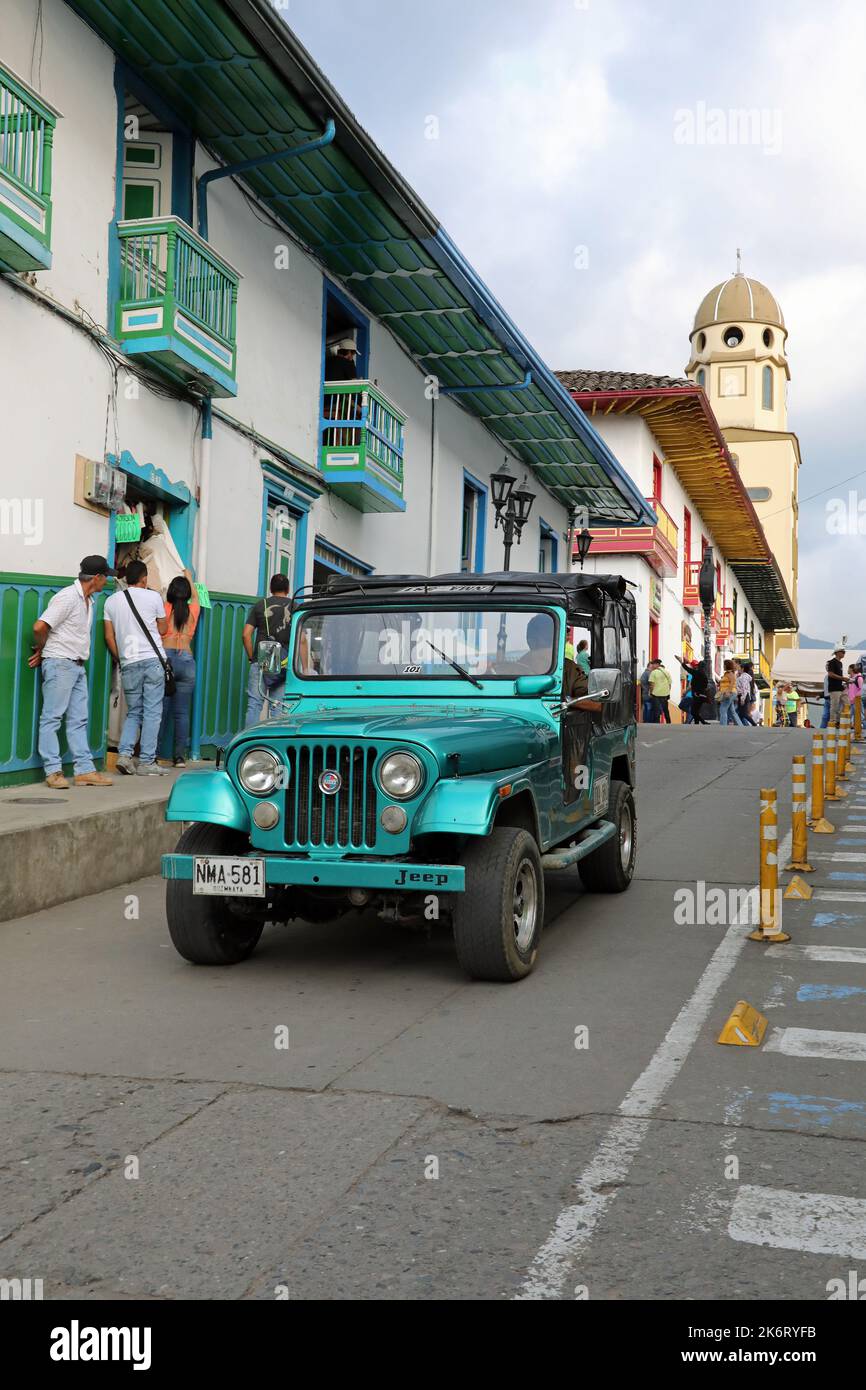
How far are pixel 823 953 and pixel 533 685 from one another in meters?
2.08

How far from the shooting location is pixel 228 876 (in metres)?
5.90

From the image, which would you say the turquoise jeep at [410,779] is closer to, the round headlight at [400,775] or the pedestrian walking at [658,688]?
the round headlight at [400,775]

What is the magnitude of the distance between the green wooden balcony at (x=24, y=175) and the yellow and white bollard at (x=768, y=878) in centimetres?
617

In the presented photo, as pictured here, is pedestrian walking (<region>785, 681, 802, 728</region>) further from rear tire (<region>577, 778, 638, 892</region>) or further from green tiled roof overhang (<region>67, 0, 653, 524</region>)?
rear tire (<region>577, 778, 638, 892</region>)

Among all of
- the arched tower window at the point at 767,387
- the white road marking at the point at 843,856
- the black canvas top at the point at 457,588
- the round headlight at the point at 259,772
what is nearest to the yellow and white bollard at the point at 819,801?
the white road marking at the point at 843,856

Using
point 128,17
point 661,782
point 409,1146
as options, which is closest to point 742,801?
point 661,782

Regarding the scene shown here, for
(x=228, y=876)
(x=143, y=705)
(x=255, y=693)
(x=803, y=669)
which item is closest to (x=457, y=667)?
(x=228, y=876)

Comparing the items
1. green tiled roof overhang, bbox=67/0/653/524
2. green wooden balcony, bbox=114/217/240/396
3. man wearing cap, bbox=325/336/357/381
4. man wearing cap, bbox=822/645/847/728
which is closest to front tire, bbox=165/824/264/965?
green wooden balcony, bbox=114/217/240/396

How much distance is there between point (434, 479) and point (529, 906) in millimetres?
13837

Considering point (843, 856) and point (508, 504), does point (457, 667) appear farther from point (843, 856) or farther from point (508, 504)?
point (508, 504)

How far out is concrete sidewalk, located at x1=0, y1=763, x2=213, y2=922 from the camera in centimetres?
746

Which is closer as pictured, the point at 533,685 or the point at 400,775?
the point at 400,775

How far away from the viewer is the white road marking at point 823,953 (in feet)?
21.8

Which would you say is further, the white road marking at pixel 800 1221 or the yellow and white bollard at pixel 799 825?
the yellow and white bollard at pixel 799 825
